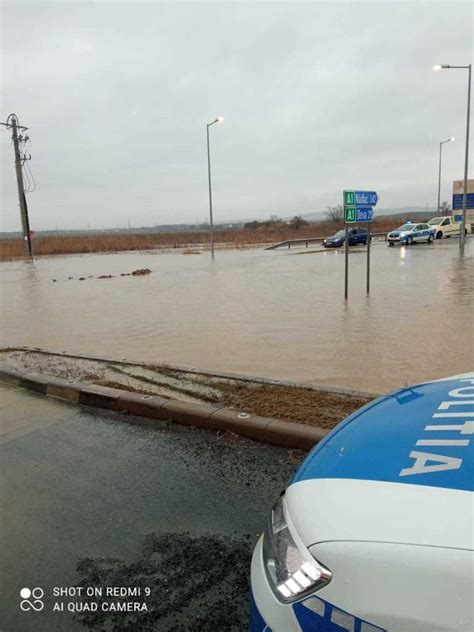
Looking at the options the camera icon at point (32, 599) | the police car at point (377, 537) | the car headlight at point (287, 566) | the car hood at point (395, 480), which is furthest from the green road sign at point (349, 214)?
the car headlight at point (287, 566)

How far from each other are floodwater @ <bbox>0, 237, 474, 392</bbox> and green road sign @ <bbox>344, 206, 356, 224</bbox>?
→ 202 centimetres

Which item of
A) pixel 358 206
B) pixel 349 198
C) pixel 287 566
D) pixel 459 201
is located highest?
pixel 459 201

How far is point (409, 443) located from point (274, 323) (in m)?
8.33

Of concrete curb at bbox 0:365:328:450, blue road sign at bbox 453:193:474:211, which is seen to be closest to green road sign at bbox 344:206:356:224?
concrete curb at bbox 0:365:328:450

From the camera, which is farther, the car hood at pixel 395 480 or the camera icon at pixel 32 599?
the camera icon at pixel 32 599

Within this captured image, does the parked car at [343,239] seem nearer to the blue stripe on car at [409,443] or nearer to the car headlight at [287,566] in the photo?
the blue stripe on car at [409,443]

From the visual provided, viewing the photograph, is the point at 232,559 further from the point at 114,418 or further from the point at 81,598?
the point at 114,418

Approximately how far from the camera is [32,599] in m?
2.59

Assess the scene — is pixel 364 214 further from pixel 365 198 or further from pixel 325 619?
pixel 325 619

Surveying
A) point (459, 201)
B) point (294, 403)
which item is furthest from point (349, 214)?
point (459, 201)

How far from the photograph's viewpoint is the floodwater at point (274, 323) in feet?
23.1

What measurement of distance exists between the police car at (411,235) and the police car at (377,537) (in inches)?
1403

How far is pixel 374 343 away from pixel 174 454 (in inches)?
191

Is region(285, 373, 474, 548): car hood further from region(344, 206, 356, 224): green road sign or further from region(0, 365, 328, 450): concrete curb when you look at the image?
region(344, 206, 356, 224): green road sign
